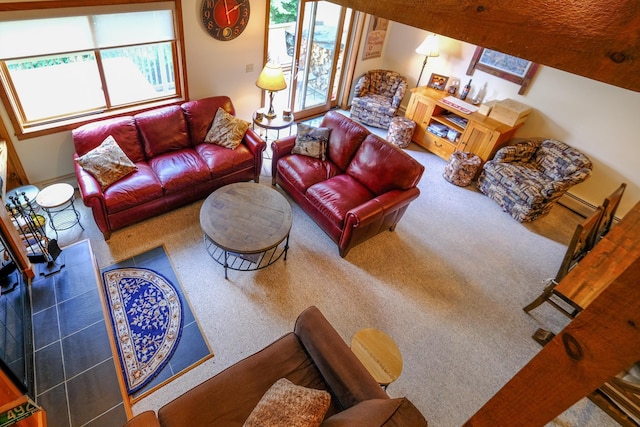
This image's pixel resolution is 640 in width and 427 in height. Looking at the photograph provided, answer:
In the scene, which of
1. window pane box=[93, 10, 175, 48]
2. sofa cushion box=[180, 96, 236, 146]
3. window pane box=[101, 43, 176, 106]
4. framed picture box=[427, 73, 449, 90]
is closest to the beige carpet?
sofa cushion box=[180, 96, 236, 146]

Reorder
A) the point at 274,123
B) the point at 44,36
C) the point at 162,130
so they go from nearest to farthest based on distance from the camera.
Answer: the point at 44,36
the point at 162,130
the point at 274,123

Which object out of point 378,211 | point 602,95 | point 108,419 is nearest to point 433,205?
point 378,211

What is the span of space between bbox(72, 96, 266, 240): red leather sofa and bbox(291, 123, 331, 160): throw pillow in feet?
1.48

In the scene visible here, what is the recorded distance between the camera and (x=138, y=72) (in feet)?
12.7

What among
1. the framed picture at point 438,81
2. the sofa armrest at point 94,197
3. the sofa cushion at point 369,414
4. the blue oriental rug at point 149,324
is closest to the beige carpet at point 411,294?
the blue oriental rug at point 149,324

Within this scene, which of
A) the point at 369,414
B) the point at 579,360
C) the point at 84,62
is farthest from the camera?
the point at 84,62

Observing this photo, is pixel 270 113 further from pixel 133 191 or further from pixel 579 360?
pixel 579 360

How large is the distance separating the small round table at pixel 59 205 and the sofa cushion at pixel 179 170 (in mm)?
815

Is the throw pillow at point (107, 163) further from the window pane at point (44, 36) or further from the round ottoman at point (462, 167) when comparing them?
the round ottoman at point (462, 167)

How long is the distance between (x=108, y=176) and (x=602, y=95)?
18.2 feet

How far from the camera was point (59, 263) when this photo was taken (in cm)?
296

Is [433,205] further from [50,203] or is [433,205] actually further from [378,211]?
[50,203]

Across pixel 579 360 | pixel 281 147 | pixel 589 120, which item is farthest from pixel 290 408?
pixel 589 120

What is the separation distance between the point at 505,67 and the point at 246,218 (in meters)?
4.12
